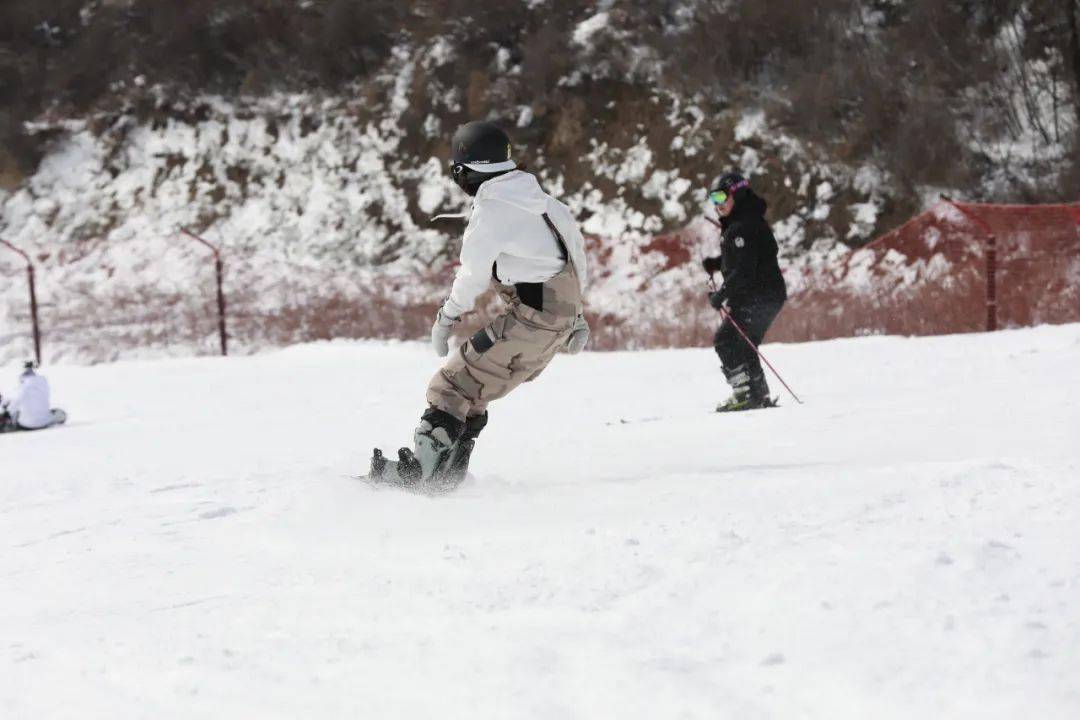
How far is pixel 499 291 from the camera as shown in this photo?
198 inches

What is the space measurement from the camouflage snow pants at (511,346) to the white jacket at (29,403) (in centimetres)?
600

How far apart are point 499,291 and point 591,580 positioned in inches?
81.4

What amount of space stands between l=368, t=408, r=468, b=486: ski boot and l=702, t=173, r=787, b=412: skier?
3.10 m

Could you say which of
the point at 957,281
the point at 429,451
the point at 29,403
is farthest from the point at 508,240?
the point at 957,281

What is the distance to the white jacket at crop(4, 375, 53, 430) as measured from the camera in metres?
9.62

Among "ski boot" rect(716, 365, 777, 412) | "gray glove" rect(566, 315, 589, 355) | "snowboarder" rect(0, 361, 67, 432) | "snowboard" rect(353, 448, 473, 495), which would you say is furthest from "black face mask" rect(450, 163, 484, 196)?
"snowboarder" rect(0, 361, 67, 432)

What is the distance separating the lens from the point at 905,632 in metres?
2.62

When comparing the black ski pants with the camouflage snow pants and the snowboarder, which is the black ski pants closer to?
the camouflage snow pants

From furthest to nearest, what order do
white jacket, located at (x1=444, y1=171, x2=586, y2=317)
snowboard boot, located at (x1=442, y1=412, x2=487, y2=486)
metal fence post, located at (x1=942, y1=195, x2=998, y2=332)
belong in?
metal fence post, located at (x1=942, y1=195, x2=998, y2=332), snowboard boot, located at (x1=442, y1=412, x2=487, y2=486), white jacket, located at (x1=444, y1=171, x2=586, y2=317)

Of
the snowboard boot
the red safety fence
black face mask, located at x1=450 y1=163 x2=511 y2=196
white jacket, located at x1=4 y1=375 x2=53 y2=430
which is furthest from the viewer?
the red safety fence

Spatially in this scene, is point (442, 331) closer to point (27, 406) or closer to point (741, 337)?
point (741, 337)

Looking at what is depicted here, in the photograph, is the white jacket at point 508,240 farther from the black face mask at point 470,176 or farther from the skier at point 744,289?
the skier at point 744,289

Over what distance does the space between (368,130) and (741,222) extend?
16.1 meters

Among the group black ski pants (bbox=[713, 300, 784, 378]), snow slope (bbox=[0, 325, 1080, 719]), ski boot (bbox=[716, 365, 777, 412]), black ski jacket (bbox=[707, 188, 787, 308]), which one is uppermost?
black ski jacket (bbox=[707, 188, 787, 308])
